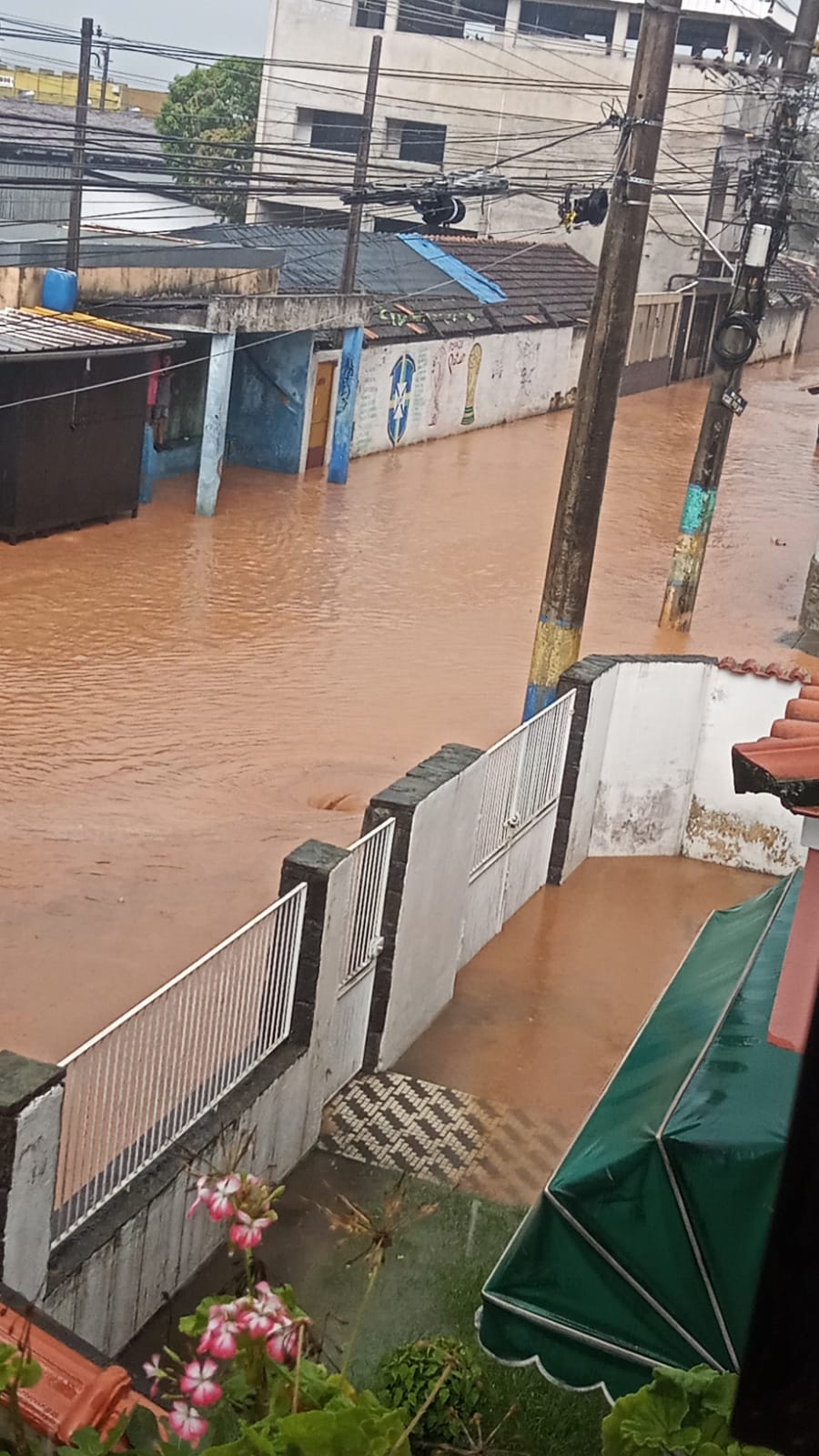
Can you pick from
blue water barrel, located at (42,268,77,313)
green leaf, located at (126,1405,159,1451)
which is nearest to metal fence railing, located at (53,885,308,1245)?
green leaf, located at (126,1405,159,1451)

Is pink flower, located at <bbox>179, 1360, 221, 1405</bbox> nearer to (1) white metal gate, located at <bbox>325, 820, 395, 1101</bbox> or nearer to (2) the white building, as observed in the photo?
(1) white metal gate, located at <bbox>325, 820, 395, 1101</bbox>

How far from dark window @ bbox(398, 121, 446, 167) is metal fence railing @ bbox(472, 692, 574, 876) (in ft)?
137

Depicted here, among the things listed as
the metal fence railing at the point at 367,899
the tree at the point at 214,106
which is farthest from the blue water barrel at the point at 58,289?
the tree at the point at 214,106

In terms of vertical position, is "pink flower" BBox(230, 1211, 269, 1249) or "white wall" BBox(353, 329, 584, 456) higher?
"pink flower" BBox(230, 1211, 269, 1249)

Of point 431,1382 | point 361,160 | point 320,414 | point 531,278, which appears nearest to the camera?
point 431,1382

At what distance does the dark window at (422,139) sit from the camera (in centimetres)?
5000

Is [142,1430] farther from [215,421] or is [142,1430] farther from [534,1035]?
[215,421]

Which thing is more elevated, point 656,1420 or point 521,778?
point 656,1420

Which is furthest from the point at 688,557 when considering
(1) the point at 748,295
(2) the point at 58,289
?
(2) the point at 58,289

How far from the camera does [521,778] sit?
10.8m

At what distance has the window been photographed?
164 ft

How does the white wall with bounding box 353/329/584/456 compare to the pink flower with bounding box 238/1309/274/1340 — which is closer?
the pink flower with bounding box 238/1309/274/1340

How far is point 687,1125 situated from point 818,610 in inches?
610

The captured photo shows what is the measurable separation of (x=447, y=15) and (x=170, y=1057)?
5195 cm
